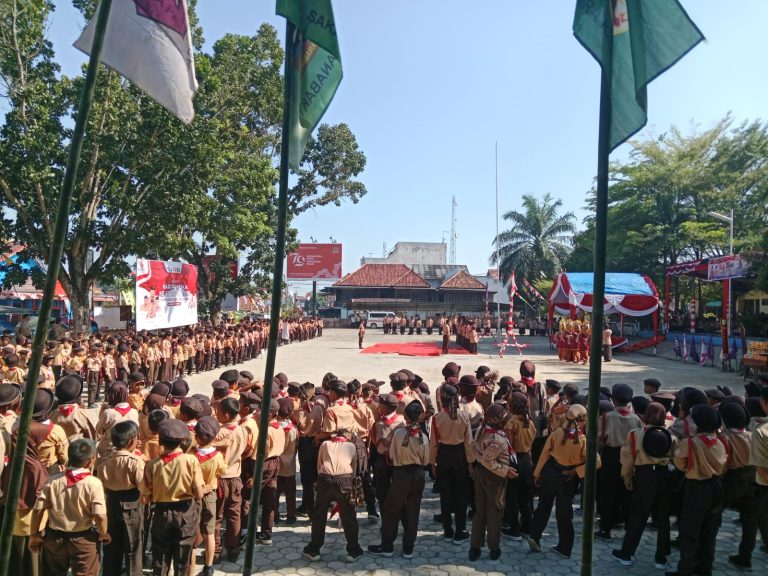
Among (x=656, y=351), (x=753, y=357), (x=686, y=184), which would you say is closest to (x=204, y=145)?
(x=753, y=357)

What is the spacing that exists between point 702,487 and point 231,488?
161 inches

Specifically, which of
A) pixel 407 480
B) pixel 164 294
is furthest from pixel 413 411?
pixel 164 294

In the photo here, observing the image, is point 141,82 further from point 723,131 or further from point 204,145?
point 723,131

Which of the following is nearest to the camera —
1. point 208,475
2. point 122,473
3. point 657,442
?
point 122,473

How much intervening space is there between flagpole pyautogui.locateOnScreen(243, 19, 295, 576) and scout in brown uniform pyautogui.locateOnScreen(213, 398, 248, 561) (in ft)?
7.57

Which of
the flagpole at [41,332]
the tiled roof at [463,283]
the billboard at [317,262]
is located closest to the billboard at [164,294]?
the flagpole at [41,332]

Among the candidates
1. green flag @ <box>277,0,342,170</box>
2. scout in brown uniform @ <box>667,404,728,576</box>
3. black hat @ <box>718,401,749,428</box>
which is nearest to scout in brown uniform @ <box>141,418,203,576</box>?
green flag @ <box>277,0,342,170</box>

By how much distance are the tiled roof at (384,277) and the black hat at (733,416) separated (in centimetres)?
4118

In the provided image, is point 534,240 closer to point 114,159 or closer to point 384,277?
point 384,277

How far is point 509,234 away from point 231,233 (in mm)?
24249

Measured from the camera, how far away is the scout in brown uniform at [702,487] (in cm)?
462

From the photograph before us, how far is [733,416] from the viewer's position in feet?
16.3

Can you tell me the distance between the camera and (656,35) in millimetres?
2605

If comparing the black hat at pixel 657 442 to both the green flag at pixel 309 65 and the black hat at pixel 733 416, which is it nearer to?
the black hat at pixel 733 416
